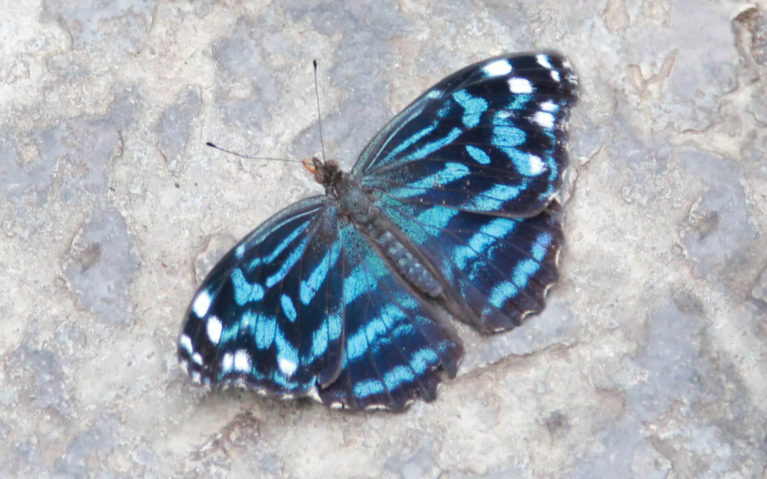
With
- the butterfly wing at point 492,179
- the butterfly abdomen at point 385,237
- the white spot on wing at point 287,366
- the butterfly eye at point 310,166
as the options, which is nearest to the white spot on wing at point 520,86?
the butterfly wing at point 492,179

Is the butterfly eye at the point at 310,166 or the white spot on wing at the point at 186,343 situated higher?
the butterfly eye at the point at 310,166

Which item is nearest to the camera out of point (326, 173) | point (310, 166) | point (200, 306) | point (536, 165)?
point (200, 306)

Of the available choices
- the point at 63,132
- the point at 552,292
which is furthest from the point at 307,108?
the point at 552,292

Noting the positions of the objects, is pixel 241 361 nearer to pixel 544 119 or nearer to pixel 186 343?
pixel 186 343

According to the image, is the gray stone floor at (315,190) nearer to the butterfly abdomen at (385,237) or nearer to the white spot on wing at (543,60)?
the butterfly abdomen at (385,237)

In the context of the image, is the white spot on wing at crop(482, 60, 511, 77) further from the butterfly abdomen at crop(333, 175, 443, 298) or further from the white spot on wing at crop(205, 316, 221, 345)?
the white spot on wing at crop(205, 316, 221, 345)

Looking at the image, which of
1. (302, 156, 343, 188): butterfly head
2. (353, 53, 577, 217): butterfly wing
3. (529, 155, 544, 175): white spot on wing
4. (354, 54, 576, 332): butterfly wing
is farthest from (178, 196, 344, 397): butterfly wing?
(529, 155, 544, 175): white spot on wing

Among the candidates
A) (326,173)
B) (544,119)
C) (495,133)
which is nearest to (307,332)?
(326,173)
